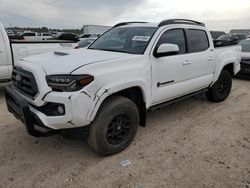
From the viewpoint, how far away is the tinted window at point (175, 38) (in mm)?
4031

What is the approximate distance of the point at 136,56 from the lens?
11.5 ft

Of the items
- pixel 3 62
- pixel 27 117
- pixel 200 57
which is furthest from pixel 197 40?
pixel 3 62

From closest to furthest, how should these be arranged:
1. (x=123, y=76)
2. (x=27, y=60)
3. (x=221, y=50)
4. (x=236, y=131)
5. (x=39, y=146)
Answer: (x=123, y=76) < (x=27, y=60) < (x=39, y=146) < (x=236, y=131) < (x=221, y=50)

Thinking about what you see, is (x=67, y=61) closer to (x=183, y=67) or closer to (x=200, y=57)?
(x=183, y=67)

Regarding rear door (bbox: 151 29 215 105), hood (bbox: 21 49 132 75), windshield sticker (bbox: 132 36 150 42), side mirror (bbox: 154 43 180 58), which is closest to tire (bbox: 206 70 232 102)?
rear door (bbox: 151 29 215 105)

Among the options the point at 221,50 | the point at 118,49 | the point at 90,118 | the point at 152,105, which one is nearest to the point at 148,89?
the point at 152,105

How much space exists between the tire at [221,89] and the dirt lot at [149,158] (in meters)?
1.07

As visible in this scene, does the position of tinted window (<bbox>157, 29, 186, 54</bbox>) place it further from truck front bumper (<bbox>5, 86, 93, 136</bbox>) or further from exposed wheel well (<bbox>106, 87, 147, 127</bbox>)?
truck front bumper (<bbox>5, 86, 93, 136</bbox>)

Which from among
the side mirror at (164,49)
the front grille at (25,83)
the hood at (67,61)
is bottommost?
the front grille at (25,83)

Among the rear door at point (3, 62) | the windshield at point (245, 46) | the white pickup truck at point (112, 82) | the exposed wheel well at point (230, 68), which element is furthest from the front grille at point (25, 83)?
the windshield at point (245, 46)

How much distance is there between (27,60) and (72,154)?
1499 mm

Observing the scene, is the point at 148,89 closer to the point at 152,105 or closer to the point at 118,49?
the point at 152,105

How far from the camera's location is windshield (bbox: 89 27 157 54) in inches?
151

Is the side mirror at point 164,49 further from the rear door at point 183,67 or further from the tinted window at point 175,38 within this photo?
the tinted window at point 175,38
